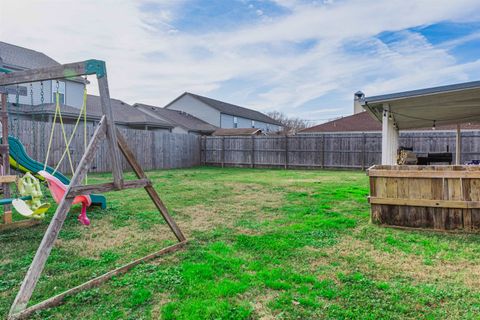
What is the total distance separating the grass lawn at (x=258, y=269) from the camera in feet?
7.06

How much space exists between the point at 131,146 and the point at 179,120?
11357 millimetres

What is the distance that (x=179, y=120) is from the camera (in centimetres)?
2494

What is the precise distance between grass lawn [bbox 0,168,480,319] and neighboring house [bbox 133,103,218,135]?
1909cm

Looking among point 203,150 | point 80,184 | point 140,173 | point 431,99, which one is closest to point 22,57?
point 203,150

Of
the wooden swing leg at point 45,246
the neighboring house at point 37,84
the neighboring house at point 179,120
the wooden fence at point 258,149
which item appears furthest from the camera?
the neighboring house at point 179,120

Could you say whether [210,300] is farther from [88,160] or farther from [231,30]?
[231,30]

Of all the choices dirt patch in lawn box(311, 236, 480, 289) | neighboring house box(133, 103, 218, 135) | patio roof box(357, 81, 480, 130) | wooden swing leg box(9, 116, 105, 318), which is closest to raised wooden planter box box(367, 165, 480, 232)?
dirt patch in lawn box(311, 236, 480, 289)

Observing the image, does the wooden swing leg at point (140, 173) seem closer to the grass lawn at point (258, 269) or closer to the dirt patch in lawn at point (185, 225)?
the grass lawn at point (258, 269)

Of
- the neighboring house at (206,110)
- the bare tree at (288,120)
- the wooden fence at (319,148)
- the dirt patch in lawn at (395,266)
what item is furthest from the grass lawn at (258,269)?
the bare tree at (288,120)

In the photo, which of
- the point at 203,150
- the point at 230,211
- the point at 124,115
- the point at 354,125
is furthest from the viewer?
the point at 124,115

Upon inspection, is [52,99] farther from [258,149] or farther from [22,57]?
[258,149]

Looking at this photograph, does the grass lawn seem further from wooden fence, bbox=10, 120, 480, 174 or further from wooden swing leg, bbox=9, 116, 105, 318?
wooden fence, bbox=10, 120, 480, 174

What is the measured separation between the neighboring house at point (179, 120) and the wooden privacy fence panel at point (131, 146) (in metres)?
6.58

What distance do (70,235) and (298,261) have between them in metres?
2.87
